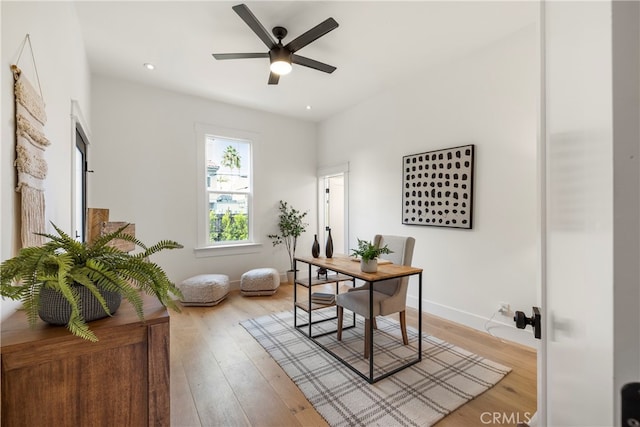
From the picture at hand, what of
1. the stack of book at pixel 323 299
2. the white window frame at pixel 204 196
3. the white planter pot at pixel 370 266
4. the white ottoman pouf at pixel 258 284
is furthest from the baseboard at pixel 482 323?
the white window frame at pixel 204 196

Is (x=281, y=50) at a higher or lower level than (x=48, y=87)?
higher

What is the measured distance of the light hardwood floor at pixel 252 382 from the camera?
1635mm

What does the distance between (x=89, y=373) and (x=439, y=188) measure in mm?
3107

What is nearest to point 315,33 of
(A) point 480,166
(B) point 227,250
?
(A) point 480,166

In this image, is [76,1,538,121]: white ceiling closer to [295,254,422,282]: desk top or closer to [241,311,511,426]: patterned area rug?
[295,254,422,282]: desk top

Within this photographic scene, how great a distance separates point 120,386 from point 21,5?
158 centimetres

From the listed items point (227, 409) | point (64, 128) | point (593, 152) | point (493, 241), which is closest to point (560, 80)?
point (593, 152)

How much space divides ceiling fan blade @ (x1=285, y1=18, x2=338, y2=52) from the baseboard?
2.93 meters

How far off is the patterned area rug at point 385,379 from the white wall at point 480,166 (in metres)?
0.67

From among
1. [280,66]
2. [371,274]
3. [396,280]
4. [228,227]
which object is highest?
[280,66]

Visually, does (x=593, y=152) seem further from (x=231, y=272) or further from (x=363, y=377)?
(x=231, y=272)

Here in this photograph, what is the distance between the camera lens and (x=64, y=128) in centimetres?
190

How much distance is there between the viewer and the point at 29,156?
1.15 metres

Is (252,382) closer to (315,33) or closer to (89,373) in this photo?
(89,373)
